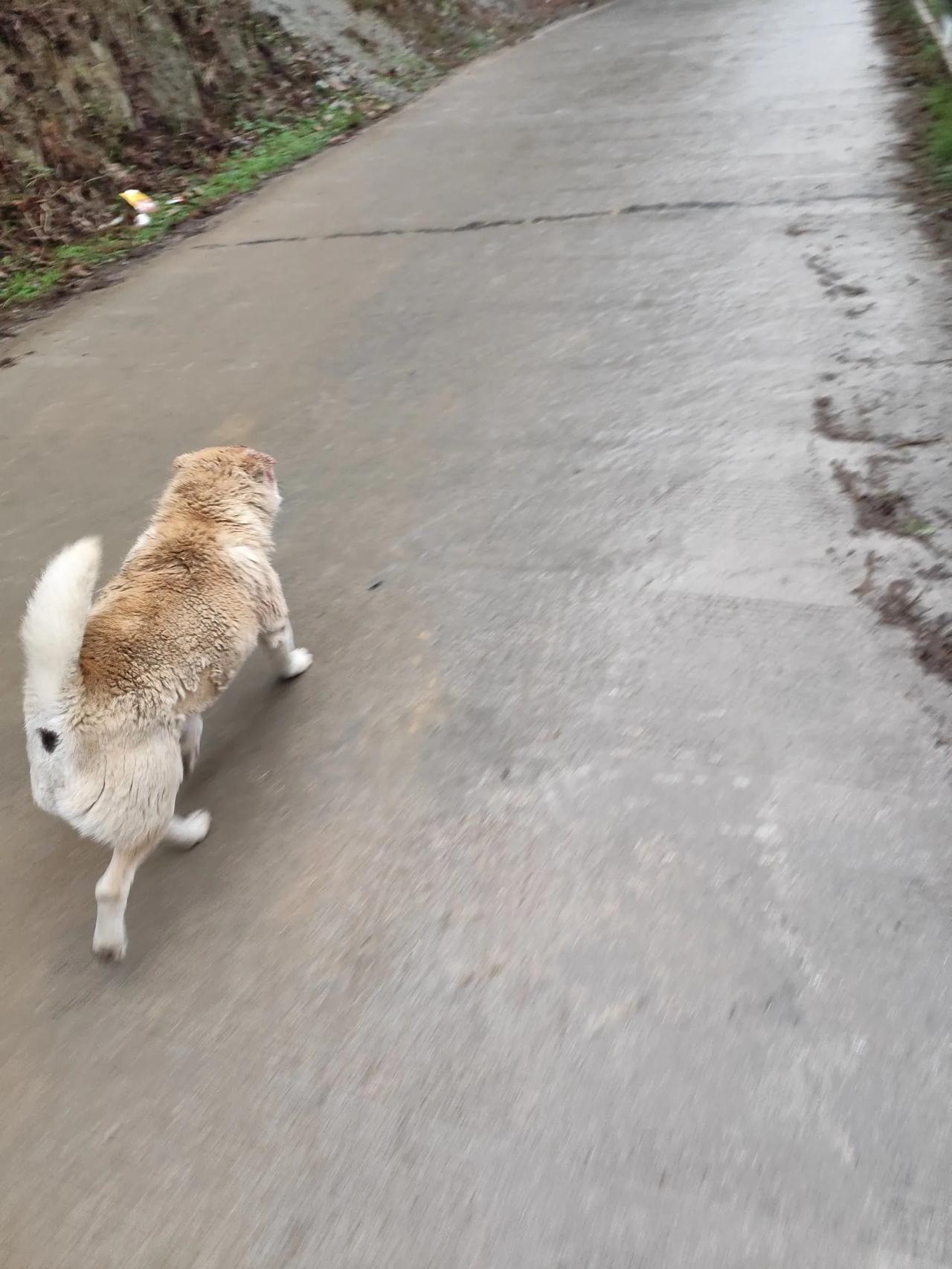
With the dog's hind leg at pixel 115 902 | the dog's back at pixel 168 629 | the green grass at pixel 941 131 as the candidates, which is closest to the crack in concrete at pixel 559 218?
the green grass at pixel 941 131

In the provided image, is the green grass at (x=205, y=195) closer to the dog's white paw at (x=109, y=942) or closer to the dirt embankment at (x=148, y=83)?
the dirt embankment at (x=148, y=83)

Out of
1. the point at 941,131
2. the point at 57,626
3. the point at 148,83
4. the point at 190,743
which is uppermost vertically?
the point at 148,83

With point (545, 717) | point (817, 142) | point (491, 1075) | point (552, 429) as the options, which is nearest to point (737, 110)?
point (817, 142)

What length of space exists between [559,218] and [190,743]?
5.32m

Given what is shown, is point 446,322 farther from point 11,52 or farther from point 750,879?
point 11,52

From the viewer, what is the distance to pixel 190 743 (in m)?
3.28

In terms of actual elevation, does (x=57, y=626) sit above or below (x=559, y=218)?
above

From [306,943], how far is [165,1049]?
0.42 m

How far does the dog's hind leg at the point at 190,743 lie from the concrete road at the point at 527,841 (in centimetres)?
5

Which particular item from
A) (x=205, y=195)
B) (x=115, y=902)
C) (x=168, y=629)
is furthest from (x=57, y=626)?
(x=205, y=195)

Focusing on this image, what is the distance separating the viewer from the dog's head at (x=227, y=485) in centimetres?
345

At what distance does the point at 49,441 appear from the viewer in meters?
5.33

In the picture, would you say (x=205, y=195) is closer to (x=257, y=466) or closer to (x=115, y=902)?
(x=257, y=466)

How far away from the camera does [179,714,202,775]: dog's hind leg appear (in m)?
3.23
